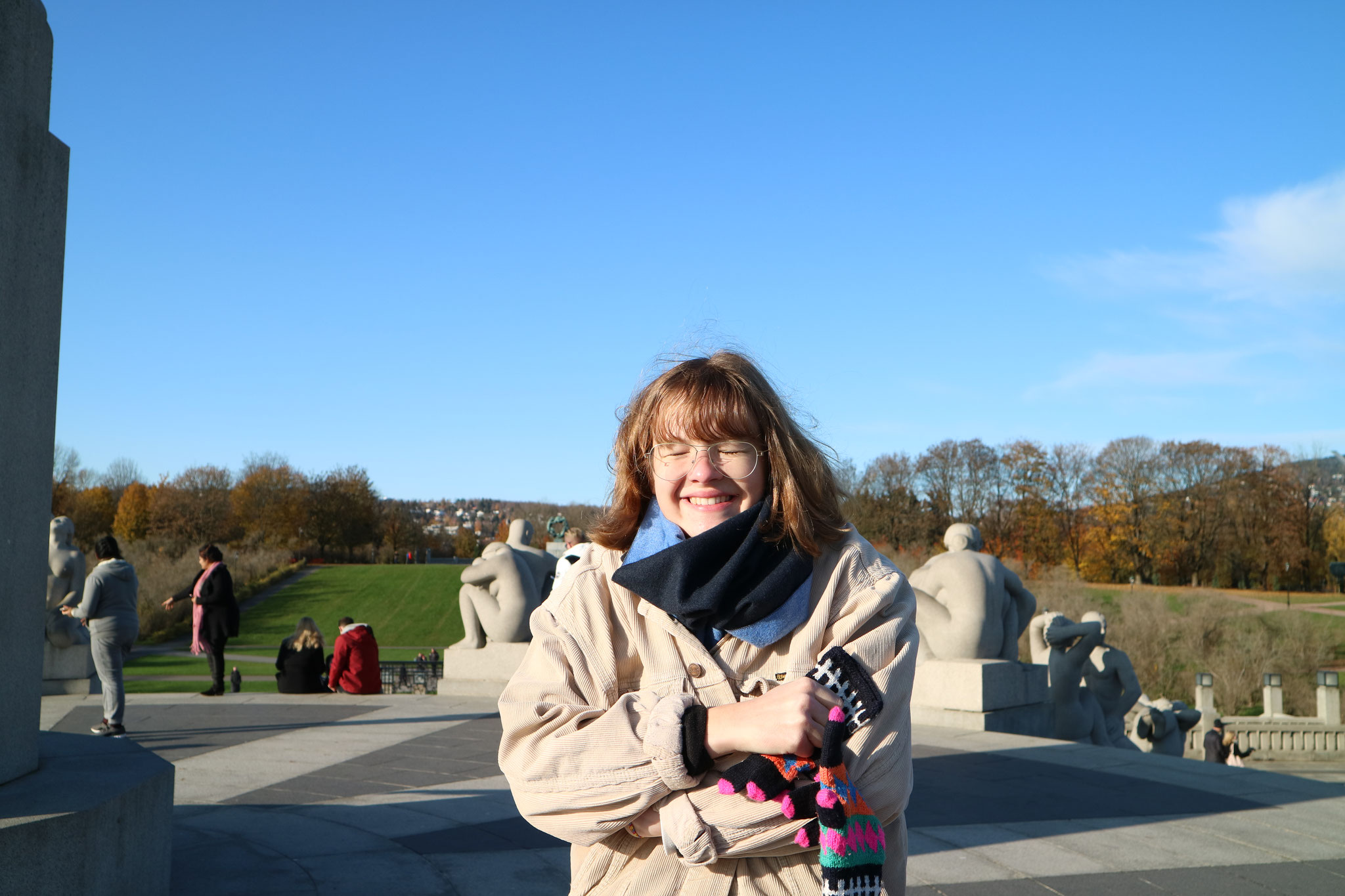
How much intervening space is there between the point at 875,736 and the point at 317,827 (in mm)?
4441

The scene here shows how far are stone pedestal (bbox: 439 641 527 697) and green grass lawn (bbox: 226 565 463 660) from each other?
2164 cm

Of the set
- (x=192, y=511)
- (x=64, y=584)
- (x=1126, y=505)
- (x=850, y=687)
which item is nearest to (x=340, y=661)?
(x=64, y=584)

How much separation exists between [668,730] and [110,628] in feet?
26.7

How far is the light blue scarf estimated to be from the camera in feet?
5.75

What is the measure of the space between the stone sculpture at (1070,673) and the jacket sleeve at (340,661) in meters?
8.18

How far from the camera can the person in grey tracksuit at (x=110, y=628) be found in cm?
813

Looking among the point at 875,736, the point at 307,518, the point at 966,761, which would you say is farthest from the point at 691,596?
the point at 307,518

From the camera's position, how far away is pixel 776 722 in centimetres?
159

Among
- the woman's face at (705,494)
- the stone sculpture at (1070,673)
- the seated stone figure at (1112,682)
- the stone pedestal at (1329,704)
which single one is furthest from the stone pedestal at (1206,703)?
the woman's face at (705,494)

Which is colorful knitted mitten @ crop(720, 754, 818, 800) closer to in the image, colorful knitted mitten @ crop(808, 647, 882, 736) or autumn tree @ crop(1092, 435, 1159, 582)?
colorful knitted mitten @ crop(808, 647, 882, 736)

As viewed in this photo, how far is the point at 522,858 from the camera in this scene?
465 cm

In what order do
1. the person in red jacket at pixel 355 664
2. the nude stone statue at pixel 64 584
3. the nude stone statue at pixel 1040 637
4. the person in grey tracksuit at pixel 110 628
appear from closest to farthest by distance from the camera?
the person in grey tracksuit at pixel 110 628 → the nude stone statue at pixel 64 584 → the nude stone statue at pixel 1040 637 → the person in red jacket at pixel 355 664

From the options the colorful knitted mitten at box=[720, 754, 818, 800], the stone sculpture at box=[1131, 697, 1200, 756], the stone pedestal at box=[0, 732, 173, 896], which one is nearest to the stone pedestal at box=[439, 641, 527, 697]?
the stone pedestal at box=[0, 732, 173, 896]

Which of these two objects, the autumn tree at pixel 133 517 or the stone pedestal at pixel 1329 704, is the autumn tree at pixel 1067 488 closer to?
the stone pedestal at pixel 1329 704
